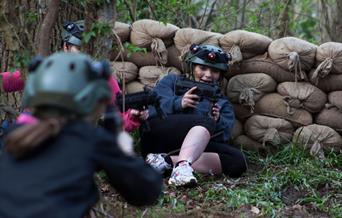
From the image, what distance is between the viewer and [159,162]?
5.16 meters

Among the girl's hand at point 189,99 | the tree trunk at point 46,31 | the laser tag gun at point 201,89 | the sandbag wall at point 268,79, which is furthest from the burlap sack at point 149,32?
the tree trunk at point 46,31

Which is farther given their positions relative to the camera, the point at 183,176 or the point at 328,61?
the point at 328,61

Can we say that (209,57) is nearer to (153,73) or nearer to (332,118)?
(153,73)

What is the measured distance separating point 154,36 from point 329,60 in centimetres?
155

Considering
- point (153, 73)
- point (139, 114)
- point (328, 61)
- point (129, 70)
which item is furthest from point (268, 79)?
point (139, 114)

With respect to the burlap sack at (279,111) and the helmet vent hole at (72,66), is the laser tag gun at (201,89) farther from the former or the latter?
the helmet vent hole at (72,66)

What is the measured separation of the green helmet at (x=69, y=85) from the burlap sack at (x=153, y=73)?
336 cm

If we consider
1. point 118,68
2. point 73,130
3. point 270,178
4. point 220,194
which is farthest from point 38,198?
point 118,68

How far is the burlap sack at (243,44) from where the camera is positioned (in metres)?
5.77

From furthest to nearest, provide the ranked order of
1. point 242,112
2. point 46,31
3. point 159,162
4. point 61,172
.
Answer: point 242,112 < point 159,162 < point 46,31 < point 61,172

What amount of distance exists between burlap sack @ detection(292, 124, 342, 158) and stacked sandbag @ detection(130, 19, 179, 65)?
1390mm

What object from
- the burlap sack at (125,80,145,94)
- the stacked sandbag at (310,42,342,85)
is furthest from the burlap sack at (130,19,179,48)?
the stacked sandbag at (310,42,342,85)

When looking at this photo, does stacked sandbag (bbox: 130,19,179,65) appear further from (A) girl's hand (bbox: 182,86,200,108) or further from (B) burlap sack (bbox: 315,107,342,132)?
(B) burlap sack (bbox: 315,107,342,132)

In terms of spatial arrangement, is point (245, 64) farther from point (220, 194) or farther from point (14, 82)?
point (14, 82)
